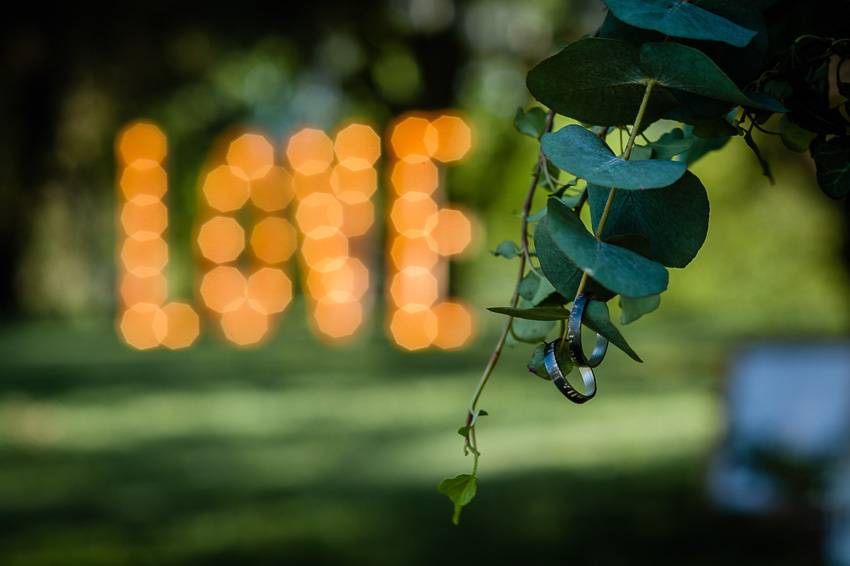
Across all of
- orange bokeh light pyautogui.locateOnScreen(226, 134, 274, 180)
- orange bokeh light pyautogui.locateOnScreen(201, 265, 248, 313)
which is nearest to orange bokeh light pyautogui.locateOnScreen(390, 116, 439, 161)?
orange bokeh light pyautogui.locateOnScreen(226, 134, 274, 180)

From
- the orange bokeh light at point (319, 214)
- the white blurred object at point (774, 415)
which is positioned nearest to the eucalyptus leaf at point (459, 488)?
the white blurred object at point (774, 415)

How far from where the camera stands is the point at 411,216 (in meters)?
10.9

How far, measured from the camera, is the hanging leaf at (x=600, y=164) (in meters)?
0.38

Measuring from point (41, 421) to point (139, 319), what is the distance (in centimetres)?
393

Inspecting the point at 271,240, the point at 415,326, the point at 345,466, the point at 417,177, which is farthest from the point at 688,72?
the point at 271,240

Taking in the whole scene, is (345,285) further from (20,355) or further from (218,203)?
(20,355)

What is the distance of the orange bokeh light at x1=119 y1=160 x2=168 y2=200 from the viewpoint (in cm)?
1077

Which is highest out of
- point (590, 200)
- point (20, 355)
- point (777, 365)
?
point (590, 200)

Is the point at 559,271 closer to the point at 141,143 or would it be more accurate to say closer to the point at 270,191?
the point at 141,143

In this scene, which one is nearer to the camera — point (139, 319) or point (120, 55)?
point (139, 319)

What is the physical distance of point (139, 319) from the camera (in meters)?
10.7

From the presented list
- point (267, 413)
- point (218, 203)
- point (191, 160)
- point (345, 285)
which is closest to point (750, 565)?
point (267, 413)

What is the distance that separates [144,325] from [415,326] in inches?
94.8

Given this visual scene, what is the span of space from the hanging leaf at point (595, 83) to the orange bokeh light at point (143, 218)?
10447mm
